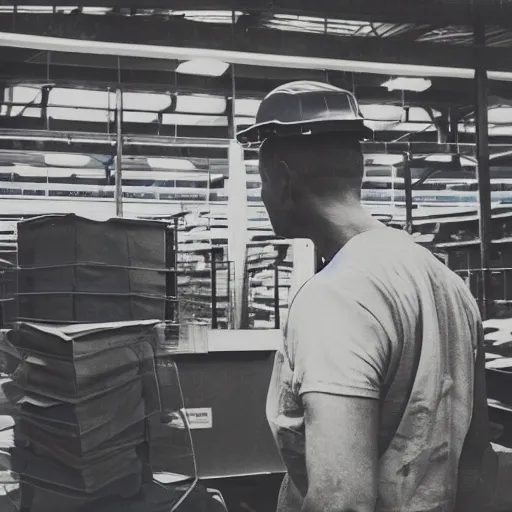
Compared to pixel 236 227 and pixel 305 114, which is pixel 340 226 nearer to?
pixel 305 114

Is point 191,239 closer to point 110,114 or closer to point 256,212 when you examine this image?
point 256,212

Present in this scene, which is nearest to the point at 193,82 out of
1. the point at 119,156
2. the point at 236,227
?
the point at 119,156

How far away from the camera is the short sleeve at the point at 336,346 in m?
1.01

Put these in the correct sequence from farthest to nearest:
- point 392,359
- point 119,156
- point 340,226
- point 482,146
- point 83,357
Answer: point 482,146
point 119,156
point 83,357
point 340,226
point 392,359

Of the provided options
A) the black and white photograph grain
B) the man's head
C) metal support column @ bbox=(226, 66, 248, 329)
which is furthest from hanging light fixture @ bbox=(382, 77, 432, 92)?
the man's head

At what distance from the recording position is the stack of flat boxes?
65.9 inches

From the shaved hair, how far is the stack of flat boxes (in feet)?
2.04

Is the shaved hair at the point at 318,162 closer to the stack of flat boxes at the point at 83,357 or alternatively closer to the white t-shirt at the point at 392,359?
the white t-shirt at the point at 392,359

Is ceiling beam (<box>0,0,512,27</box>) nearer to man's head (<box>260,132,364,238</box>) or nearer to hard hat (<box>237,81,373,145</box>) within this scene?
hard hat (<box>237,81,373,145</box>)

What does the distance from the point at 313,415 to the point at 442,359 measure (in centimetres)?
32

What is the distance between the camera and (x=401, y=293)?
1133mm

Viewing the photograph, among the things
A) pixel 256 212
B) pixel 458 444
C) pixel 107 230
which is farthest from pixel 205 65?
pixel 458 444

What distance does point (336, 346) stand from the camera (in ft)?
3.40

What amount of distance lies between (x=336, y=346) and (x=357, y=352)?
0.03 m
